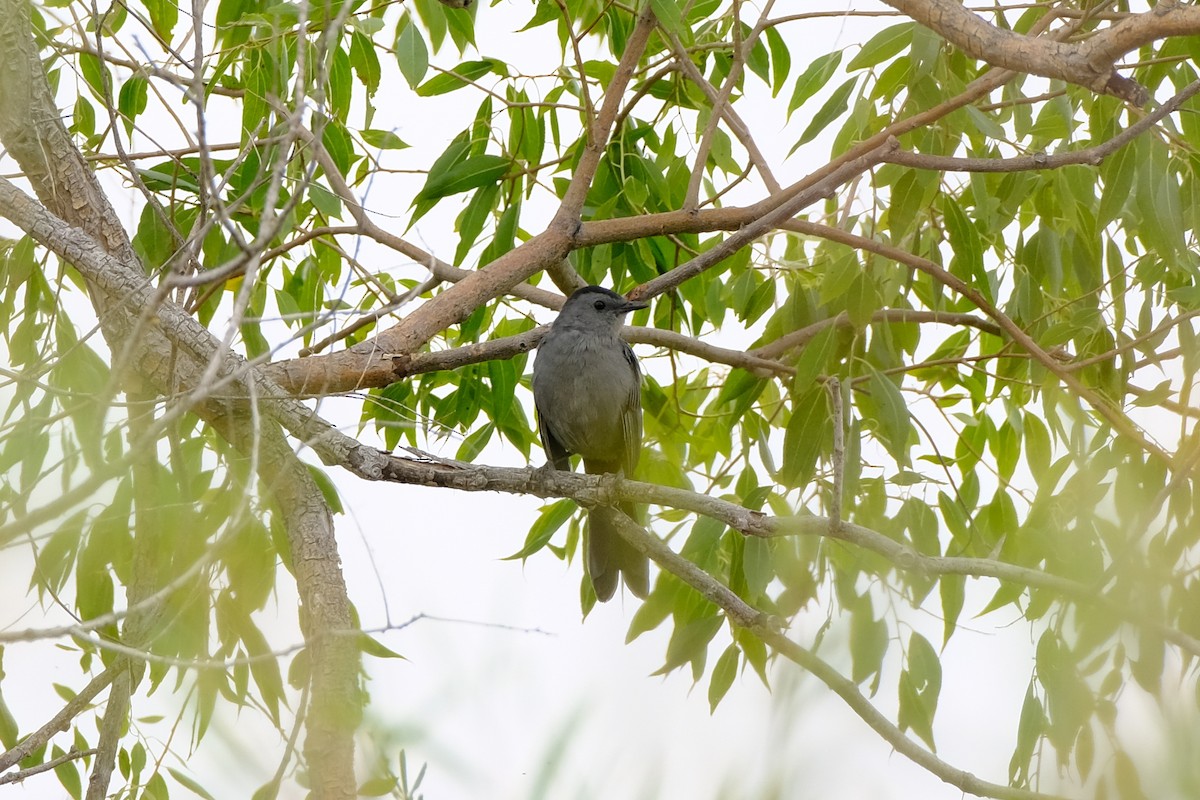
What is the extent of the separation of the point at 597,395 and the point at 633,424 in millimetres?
218

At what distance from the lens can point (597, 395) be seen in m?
4.35

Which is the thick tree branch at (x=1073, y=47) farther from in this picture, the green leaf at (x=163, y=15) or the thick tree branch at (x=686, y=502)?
the green leaf at (x=163, y=15)

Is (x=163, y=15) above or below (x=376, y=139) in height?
above

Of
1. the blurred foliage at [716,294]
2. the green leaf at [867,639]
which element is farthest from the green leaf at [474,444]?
the green leaf at [867,639]

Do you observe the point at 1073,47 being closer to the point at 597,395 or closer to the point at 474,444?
the point at 474,444

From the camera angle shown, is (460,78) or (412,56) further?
(460,78)

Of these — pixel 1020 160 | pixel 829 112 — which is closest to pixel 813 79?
pixel 829 112

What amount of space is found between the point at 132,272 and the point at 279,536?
2.36 ft

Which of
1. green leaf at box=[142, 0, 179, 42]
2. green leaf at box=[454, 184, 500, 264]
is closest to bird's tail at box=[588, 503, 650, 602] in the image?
green leaf at box=[454, 184, 500, 264]

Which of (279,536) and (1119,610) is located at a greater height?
(279,536)

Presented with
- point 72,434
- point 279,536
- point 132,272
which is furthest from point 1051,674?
point 132,272

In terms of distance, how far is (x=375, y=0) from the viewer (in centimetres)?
346

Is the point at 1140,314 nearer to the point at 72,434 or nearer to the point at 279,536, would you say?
the point at 279,536

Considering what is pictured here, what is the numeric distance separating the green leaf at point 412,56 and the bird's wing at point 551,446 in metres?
1.98
